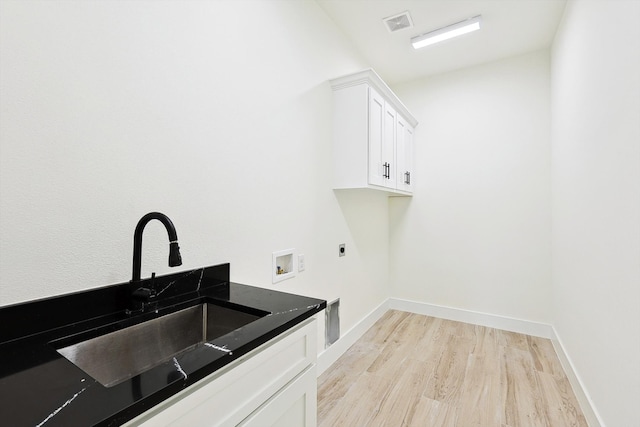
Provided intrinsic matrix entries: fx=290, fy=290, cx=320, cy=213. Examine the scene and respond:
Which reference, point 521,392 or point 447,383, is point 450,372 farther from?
point 521,392

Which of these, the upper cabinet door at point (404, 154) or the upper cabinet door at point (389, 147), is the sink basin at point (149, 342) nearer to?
the upper cabinet door at point (389, 147)

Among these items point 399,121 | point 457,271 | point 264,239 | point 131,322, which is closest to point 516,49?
point 399,121

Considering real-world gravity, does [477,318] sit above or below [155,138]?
below

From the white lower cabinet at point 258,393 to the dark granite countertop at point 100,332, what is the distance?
0.04 metres

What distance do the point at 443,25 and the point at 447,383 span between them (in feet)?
9.60

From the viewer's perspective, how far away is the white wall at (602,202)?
1223 mm

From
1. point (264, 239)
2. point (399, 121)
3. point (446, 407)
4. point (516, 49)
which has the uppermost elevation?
point (516, 49)

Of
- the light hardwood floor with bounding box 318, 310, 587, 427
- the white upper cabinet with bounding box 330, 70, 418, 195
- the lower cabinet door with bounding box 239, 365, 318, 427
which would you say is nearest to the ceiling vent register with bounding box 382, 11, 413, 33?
the white upper cabinet with bounding box 330, 70, 418, 195

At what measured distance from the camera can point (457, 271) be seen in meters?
3.34

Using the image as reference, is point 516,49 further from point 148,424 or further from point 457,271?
point 148,424

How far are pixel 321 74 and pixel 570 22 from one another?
1.90 meters

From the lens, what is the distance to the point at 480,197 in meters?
3.21

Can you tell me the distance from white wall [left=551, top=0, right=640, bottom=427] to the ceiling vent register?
114 centimetres

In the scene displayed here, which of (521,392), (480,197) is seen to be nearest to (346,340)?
(521,392)
